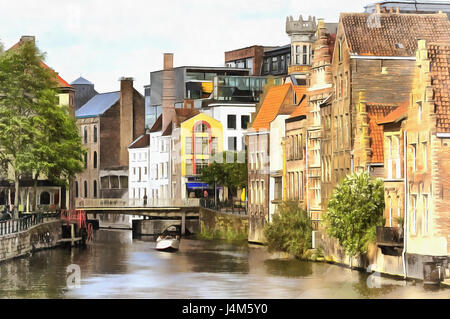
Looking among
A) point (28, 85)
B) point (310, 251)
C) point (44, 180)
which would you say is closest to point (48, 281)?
point (310, 251)

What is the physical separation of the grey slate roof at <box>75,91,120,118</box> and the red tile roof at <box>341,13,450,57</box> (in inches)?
3613

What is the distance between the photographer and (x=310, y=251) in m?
85.7

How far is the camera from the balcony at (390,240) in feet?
229

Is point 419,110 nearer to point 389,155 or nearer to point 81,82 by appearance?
point 389,155

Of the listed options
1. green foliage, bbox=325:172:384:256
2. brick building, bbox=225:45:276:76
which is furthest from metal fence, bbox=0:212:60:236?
brick building, bbox=225:45:276:76

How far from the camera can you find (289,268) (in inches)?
3223

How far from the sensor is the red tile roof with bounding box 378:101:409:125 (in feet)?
235

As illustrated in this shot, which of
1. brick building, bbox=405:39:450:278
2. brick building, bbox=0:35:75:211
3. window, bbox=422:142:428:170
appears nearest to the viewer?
brick building, bbox=405:39:450:278

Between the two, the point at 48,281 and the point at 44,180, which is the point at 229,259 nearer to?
the point at 48,281

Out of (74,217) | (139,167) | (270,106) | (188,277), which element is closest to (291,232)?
(188,277)

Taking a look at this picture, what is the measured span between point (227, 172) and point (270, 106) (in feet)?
70.9

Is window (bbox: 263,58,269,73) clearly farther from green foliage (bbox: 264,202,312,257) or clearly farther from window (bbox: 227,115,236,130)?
green foliage (bbox: 264,202,312,257)
